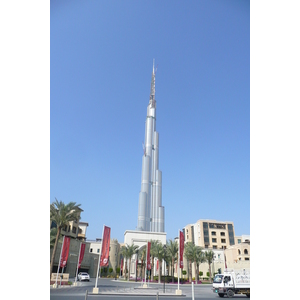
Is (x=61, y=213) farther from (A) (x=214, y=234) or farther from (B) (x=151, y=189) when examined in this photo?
(B) (x=151, y=189)

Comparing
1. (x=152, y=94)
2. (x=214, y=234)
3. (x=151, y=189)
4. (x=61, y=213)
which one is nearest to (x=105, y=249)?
(x=61, y=213)

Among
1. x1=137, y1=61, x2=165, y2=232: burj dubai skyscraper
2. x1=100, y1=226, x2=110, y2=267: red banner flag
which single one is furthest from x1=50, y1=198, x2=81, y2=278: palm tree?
x1=137, y1=61, x2=165, y2=232: burj dubai skyscraper

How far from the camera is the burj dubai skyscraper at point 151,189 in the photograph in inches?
4984

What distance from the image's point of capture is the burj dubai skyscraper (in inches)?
4984

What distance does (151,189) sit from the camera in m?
135

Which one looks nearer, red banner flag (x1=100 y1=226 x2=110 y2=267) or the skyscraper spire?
red banner flag (x1=100 y1=226 x2=110 y2=267)

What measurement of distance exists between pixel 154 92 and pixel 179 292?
152 metres

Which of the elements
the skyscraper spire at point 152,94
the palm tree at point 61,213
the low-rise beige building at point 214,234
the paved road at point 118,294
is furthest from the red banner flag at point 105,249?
the skyscraper spire at point 152,94

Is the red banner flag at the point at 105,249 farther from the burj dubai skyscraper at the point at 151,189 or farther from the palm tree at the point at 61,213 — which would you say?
the burj dubai skyscraper at the point at 151,189

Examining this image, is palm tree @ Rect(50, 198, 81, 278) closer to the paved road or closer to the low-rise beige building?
the paved road

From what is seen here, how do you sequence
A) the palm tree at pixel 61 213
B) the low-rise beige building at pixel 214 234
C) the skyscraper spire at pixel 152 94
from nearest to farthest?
the palm tree at pixel 61 213 → the low-rise beige building at pixel 214 234 → the skyscraper spire at pixel 152 94

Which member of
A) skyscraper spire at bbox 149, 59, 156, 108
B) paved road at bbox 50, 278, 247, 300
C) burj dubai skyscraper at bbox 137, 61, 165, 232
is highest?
skyscraper spire at bbox 149, 59, 156, 108
